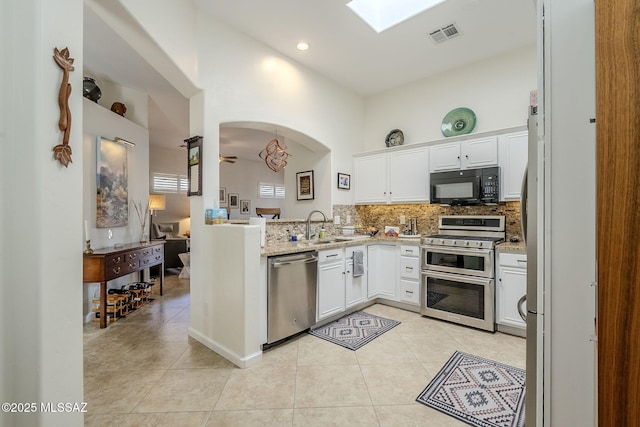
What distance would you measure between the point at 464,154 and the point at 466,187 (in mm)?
439

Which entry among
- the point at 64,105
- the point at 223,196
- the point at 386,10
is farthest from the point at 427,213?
the point at 223,196

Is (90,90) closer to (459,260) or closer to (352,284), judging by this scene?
(352,284)

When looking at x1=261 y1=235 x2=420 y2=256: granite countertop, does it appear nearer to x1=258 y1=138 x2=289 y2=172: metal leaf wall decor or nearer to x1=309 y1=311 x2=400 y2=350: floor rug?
x1=309 y1=311 x2=400 y2=350: floor rug

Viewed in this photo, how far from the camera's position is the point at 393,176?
13.4 feet

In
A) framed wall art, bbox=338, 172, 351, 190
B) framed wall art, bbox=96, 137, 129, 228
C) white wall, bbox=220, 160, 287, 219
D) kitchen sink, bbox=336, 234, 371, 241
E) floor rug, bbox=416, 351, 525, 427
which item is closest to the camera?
floor rug, bbox=416, 351, 525, 427

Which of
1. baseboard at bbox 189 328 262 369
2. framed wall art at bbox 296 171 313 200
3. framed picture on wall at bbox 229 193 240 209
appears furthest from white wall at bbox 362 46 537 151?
framed picture on wall at bbox 229 193 240 209

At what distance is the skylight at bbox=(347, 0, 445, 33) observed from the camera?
9.19 feet

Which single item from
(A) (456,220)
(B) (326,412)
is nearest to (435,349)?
(B) (326,412)

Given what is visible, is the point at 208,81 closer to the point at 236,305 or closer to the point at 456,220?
the point at 236,305

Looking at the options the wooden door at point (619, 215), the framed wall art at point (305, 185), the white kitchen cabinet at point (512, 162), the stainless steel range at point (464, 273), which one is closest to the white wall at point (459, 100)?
the white kitchen cabinet at point (512, 162)

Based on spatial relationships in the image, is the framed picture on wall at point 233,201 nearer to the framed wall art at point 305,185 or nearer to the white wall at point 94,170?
the white wall at point 94,170

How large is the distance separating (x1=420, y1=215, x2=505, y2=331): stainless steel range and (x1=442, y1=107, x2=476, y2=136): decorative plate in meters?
1.19

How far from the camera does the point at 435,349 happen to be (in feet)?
8.67

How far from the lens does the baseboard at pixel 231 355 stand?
2354mm
